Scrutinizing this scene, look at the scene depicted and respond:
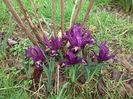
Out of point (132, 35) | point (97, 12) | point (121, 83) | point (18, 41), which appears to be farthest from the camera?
point (97, 12)

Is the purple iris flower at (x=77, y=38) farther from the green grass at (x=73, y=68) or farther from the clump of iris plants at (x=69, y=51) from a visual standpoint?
the green grass at (x=73, y=68)

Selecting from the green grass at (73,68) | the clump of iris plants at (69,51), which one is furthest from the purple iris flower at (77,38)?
the green grass at (73,68)

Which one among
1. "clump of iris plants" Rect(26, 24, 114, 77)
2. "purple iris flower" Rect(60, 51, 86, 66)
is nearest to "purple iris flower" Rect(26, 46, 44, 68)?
"clump of iris plants" Rect(26, 24, 114, 77)

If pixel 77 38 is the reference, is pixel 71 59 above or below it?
below

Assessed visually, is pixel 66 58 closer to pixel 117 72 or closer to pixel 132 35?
pixel 117 72

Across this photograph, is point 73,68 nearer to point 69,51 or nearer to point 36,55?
point 69,51

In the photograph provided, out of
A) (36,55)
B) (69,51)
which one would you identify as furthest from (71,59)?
(36,55)

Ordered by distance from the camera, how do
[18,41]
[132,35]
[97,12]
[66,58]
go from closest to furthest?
1. [66,58]
2. [18,41]
3. [132,35]
4. [97,12]

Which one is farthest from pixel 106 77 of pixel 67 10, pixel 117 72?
pixel 67 10
